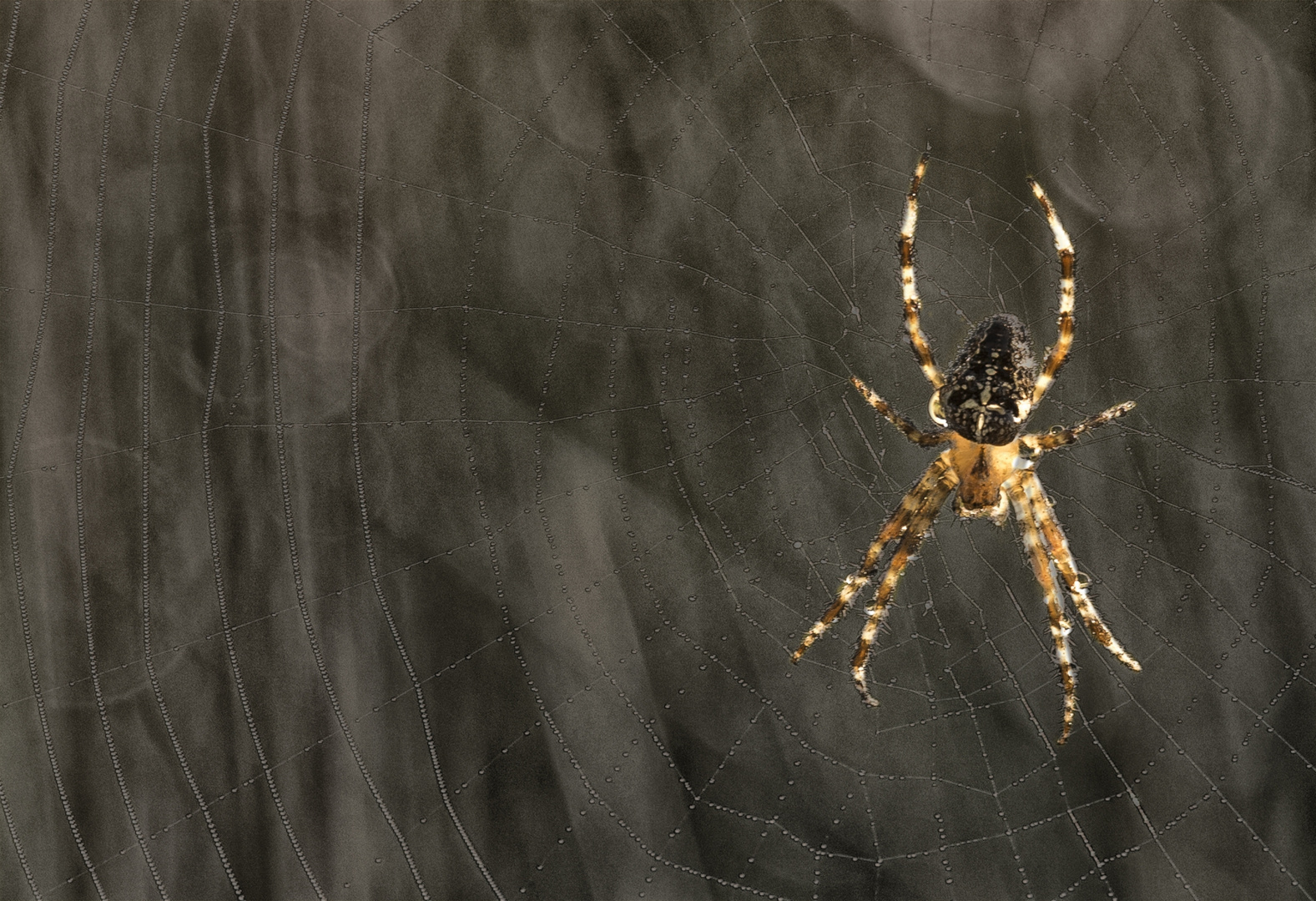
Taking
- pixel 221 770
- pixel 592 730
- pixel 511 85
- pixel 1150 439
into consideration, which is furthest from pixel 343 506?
pixel 1150 439

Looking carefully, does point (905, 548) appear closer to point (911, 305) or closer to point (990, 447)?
point (990, 447)

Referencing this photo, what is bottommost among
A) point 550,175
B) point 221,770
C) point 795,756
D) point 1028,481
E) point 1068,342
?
point 795,756

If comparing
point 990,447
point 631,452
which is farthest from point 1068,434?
point 631,452

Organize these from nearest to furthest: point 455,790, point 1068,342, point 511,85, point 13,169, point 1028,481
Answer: point 1068,342, point 1028,481, point 13,169, point 511,85, point 455,790

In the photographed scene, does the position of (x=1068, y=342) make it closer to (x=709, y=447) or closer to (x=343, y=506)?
(x=709, y=447)

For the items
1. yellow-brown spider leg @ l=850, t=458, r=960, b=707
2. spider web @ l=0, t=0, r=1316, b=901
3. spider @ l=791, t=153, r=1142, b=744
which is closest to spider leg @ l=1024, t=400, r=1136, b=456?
spider @ l=791, t=153, r=1142, b=744

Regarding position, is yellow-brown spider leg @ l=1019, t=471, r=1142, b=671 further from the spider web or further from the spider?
the spider web

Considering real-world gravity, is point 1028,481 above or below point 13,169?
below
